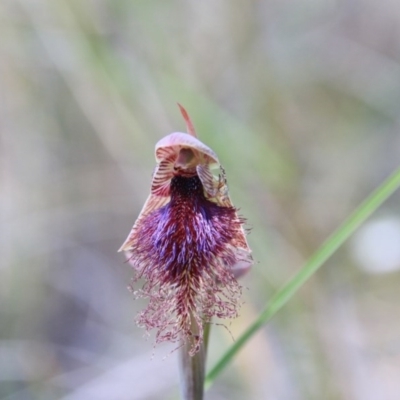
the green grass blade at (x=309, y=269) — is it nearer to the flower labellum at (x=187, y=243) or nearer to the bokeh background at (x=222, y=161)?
the flower labellum at (x=187, y=243)

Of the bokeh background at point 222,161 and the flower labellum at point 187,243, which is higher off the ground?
the bokeh background at point 222,161

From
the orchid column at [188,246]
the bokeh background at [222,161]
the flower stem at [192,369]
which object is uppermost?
the bokeh background at [222,161]

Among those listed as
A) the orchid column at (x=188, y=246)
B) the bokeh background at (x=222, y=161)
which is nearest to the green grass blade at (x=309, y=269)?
the orchid column at (x=188, y=246)

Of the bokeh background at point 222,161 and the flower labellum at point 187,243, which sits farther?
the bokeh background at point 222,161

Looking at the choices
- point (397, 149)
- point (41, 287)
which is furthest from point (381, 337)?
point (41, 287)

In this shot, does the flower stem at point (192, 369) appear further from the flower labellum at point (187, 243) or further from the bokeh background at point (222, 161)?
the bokeh background at point (222, 161)

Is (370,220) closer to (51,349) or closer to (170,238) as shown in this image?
(51,349)

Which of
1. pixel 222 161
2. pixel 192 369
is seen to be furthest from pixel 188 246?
pixel 222 161
